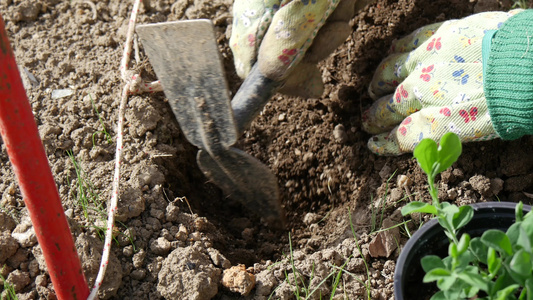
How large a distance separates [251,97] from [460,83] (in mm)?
655

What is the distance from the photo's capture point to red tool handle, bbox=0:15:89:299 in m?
1.14

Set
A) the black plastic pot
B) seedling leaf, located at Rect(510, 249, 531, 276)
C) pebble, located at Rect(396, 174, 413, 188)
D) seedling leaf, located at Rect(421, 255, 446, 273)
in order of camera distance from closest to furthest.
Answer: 1. seedling leaf, located at Rect(510, 249, 531, 276)
2. seedling leaf, located at Rect(421, 255, 446, 273)
3. the black plastic pot
4. pebble, located at Rect(396, 174, 413, 188)

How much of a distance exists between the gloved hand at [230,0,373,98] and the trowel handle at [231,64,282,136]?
0.02 meters

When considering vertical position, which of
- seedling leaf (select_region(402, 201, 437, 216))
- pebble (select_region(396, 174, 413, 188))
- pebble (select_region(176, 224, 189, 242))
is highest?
seedling leaf (select_region(402, 201, 437, 216))

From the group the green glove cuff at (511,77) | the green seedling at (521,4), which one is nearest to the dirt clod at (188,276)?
the green glove cuff at (511,77)

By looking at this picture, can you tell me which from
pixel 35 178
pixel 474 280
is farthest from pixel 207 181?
pixel 474 280

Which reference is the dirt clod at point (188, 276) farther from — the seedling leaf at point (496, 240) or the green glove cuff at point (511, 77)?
the green glove cuff at point (511, 77)

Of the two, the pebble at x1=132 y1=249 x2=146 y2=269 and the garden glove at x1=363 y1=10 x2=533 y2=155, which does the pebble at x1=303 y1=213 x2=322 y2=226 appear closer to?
the garden glove at x1=363 y1=10 x2=533 y2=155

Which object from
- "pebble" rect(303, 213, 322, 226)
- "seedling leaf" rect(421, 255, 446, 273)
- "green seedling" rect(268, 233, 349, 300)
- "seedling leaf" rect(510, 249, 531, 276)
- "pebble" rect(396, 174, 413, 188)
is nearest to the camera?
"seedling leaf" rect(510, 249, 531, 276)

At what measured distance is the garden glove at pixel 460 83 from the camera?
1.54 m

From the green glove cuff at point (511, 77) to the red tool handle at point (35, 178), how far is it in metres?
1.23

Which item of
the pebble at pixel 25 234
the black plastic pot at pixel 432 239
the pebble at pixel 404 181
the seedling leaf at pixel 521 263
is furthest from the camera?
the pebble at pixel 404 181

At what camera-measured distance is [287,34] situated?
1629mm

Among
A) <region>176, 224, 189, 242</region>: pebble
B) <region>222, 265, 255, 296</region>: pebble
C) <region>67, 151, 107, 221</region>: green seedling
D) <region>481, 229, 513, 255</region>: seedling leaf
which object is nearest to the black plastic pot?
<region>481, 229, 513, 255</region>: seedling leaf
